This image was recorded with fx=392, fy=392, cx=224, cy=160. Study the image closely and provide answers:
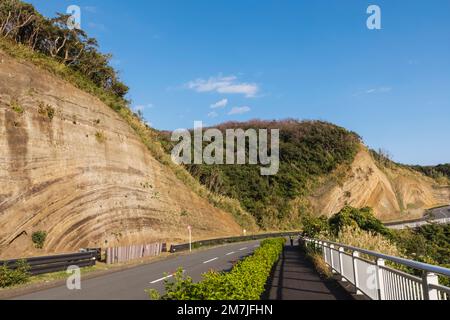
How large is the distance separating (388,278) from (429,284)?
77.3 inches

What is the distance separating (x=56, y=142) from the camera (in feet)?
84.2

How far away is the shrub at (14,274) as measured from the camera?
12.7m

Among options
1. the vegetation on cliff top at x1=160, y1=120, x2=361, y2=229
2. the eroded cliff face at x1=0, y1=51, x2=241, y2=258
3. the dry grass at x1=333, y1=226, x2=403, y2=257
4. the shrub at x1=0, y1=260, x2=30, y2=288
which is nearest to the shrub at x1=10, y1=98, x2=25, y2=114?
the eroded cliff face at x1=0, y1=51, x2=241, y2=258

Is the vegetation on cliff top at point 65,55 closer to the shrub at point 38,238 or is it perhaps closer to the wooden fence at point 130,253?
the shrub at point 38,238

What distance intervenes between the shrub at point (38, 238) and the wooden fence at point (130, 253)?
14.1ft

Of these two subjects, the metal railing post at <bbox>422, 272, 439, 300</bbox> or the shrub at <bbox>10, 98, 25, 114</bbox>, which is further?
the shrub at <bbox>10, 98, 25, 114</bbox>

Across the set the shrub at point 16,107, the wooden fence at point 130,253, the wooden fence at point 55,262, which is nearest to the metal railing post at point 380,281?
the wooden fence at point 55,262

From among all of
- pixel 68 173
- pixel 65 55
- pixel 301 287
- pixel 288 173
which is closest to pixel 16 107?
pixel 68 173

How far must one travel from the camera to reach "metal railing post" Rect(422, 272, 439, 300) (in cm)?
496

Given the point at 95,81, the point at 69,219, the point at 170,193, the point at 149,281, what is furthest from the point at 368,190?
the point at 149,281

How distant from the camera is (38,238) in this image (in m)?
21.8

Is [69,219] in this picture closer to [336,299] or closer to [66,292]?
[66,292]

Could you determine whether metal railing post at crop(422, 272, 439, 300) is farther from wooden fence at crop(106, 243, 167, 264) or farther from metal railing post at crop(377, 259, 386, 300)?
wooden fence at crop(106, 243, 167, 264)
